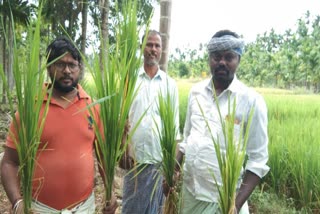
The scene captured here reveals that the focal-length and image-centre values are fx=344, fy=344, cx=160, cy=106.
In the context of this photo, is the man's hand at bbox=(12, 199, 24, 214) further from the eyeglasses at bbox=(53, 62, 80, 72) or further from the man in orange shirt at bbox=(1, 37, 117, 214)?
the eyeglasses at bbox=(53, 62, 80, 72)

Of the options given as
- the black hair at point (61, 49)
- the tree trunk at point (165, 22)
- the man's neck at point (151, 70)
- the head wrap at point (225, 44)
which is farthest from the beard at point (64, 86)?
the tree trunk at point (165, 22)

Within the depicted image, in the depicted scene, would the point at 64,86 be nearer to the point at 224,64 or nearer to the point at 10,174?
the point at 10,174

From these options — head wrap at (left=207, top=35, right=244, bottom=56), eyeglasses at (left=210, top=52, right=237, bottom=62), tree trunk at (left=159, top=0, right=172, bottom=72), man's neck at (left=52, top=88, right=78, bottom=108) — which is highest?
tree trunk at (left=159, top=0, right=172, bottom=72)

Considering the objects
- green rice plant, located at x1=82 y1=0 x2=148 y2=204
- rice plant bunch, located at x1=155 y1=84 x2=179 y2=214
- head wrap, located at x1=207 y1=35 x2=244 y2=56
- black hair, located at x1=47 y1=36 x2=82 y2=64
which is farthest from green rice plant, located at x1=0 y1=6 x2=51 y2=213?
head wrap, located at x1=207 y1=35 x2=244 y2=56

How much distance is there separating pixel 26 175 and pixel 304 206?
3183mm

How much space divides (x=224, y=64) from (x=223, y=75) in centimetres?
6

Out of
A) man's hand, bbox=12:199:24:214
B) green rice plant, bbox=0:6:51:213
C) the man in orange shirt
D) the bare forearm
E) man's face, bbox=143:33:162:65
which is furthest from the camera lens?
man's face, bbox=143:33:162:65

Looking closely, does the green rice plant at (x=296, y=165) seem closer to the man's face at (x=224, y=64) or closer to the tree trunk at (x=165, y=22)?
the tree trunk at (x=165, y=22)

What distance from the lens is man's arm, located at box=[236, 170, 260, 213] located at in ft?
5.23

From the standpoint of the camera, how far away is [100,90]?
1.27 metres

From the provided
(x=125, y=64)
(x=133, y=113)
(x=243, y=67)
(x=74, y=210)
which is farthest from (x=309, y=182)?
(x=243, y=67)

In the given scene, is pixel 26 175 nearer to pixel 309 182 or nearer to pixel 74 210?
pixel 74 210

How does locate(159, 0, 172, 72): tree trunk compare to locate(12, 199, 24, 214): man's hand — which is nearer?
locate(12, 199, 24, 214): man's hand

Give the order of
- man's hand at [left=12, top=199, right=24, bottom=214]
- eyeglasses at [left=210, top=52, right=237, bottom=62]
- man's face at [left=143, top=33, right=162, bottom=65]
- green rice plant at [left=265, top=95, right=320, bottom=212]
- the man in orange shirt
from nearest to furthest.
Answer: man's hand at [left=12, top=199, right=24, bottom=214] < the man in orange shirt < eyeglasses at [left=210, top=52, right=237, bottom=62] < man's face at [left=143, top=33, right=162, bottom=65] < green rice plant at [left=265, top=95, right=320, bottom=212]
